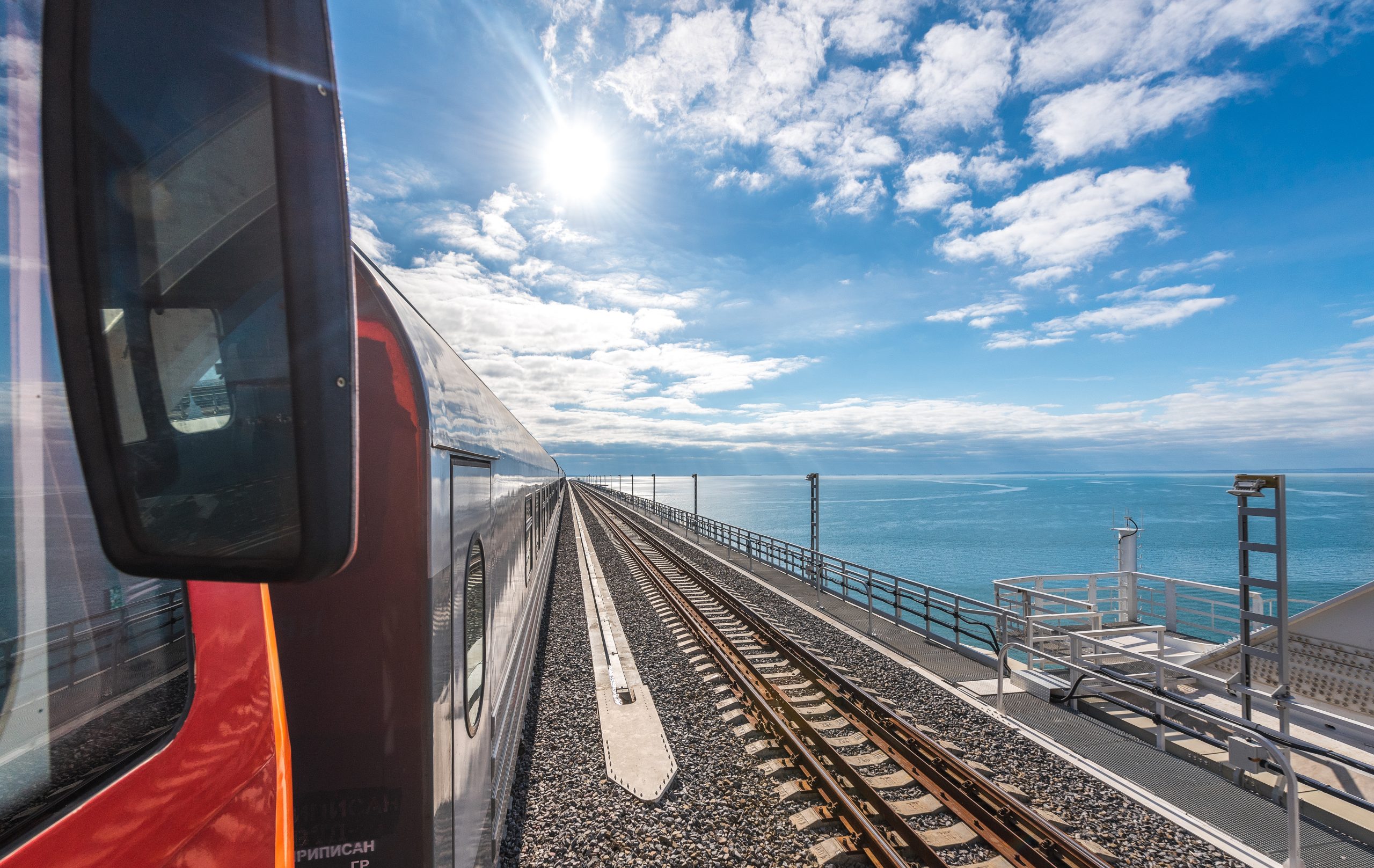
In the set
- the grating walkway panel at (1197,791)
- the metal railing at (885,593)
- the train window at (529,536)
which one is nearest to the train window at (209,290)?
the train window at (529,536)

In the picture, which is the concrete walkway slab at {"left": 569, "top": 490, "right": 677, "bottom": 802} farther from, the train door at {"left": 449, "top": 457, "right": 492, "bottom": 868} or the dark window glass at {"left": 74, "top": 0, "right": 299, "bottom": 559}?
the dark window glass at {"left": 74, "top": 0, "right": 299, "bottom": 559}

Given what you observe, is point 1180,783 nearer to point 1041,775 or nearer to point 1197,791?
point 1197,791

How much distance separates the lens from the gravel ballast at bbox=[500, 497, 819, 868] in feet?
16.1

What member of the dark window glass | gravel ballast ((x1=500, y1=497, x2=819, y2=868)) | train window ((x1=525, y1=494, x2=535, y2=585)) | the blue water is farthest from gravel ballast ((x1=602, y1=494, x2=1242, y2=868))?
the blue water

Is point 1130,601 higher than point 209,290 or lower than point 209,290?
lower

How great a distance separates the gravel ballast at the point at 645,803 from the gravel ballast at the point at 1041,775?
1.16m

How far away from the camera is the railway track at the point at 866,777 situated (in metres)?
4.84

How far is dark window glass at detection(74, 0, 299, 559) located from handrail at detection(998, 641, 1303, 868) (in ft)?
22.4

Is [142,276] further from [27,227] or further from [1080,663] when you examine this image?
[1080,663]

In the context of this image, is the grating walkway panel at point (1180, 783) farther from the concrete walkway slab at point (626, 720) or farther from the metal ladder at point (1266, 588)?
the concrete walkway slab at point (626, 720)

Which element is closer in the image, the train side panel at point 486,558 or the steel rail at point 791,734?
the train side panel at point 486,558

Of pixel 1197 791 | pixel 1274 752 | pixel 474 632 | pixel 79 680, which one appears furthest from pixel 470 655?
pixel 1197 791

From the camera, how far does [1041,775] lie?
6.02 metres

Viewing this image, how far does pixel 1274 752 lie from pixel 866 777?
331cm
